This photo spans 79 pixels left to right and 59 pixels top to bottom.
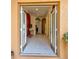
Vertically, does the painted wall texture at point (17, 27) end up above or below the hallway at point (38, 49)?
above

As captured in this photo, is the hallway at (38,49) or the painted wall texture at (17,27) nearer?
the painted wall texture at (17,27)

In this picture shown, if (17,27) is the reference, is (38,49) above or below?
below

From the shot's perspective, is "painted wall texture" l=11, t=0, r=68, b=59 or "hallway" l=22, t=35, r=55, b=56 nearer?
"painted wall texture" l=11, t=0, r=68, b=59

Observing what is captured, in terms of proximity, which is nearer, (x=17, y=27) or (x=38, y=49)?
(x=17, y=27)

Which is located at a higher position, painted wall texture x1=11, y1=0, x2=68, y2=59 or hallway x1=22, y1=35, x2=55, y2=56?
painted wall texture x1=11, y1=0, x2=68, y2=59

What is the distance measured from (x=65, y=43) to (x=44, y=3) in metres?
1.66

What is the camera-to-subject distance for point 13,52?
18.6ft
